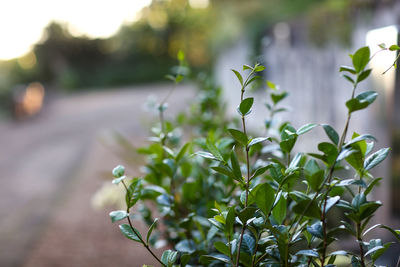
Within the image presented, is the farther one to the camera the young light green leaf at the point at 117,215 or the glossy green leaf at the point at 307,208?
the young light green leaf at the point at 117,215

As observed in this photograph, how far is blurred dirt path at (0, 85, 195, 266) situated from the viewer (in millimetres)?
3377

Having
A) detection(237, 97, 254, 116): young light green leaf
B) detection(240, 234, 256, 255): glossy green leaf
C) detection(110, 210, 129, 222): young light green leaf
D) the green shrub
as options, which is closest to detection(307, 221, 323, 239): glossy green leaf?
the green shrub

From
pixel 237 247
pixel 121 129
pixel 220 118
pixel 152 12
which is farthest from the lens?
pixel 152 12

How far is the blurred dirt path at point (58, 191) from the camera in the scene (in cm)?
338

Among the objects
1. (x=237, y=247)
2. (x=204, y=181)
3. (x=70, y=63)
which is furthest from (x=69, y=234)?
(x=70, y=63)

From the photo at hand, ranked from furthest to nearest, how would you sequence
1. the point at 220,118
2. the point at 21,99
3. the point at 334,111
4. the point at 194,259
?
the point at 21,99, the point at 334,111, the point at 220,118, the point at 194,259

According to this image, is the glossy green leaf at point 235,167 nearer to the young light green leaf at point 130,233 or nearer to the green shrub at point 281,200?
the green shrub at point 281,200

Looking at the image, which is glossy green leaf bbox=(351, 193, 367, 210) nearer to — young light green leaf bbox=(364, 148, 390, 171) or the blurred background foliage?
young light green leaf bbox=(364, 148, 390, 171)

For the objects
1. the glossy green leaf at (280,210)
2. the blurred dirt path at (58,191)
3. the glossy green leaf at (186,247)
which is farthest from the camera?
the blurred dirt path at (58,191)

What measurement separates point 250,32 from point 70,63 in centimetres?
→ 1839

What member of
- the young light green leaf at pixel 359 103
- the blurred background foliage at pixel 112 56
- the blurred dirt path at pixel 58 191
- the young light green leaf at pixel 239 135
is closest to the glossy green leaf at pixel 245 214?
the young light green leaf at pixel 239 135

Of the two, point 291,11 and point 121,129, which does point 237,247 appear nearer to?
point 291,11

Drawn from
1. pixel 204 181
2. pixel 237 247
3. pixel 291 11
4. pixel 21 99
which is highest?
pixel 21 99

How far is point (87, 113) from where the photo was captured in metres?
12.2
